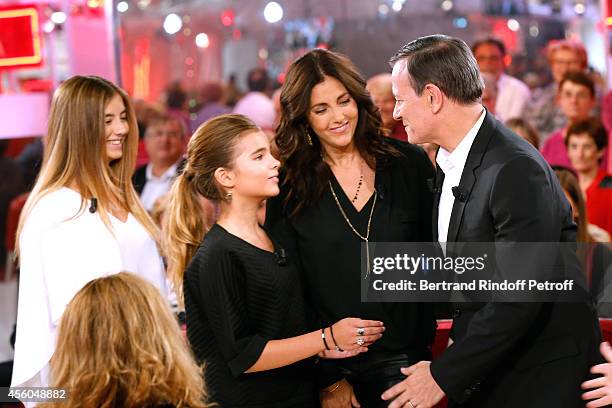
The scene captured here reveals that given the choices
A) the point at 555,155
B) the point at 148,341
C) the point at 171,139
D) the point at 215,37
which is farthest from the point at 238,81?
the point at 148,341

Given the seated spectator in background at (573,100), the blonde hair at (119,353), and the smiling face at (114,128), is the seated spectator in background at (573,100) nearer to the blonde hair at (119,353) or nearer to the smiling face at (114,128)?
the smiling face at (114,128)

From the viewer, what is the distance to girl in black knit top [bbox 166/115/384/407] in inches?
101

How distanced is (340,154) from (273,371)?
0.79m

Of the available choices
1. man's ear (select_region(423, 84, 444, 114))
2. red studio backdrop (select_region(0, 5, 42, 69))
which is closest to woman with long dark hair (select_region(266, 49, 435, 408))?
man's ear (select_region(423, 84, 444, 114))

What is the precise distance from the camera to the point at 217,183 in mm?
2801

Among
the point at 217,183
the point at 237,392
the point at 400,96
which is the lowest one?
the point at 237,392

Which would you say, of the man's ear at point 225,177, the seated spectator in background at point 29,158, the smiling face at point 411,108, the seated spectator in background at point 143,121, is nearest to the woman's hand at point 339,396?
the man's ear at point 225,177

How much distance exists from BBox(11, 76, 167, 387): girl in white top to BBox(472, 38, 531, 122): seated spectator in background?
11.8 feet

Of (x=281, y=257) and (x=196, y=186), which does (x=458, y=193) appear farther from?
(x=196, y=186)

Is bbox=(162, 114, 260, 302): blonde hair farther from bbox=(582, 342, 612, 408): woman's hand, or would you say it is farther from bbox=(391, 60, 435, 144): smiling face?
bbox=(582, 342, 612, 408): woman's hand

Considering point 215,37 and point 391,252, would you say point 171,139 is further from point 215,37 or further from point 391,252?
point 391,252

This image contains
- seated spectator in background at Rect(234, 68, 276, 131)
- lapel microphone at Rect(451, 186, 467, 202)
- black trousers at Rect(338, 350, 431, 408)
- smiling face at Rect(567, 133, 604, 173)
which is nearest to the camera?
lapel microphone at Rect(451, 186, 467, 202)

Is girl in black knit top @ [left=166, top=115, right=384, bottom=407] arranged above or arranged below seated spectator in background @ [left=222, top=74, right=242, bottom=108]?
below

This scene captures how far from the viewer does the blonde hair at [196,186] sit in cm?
278
